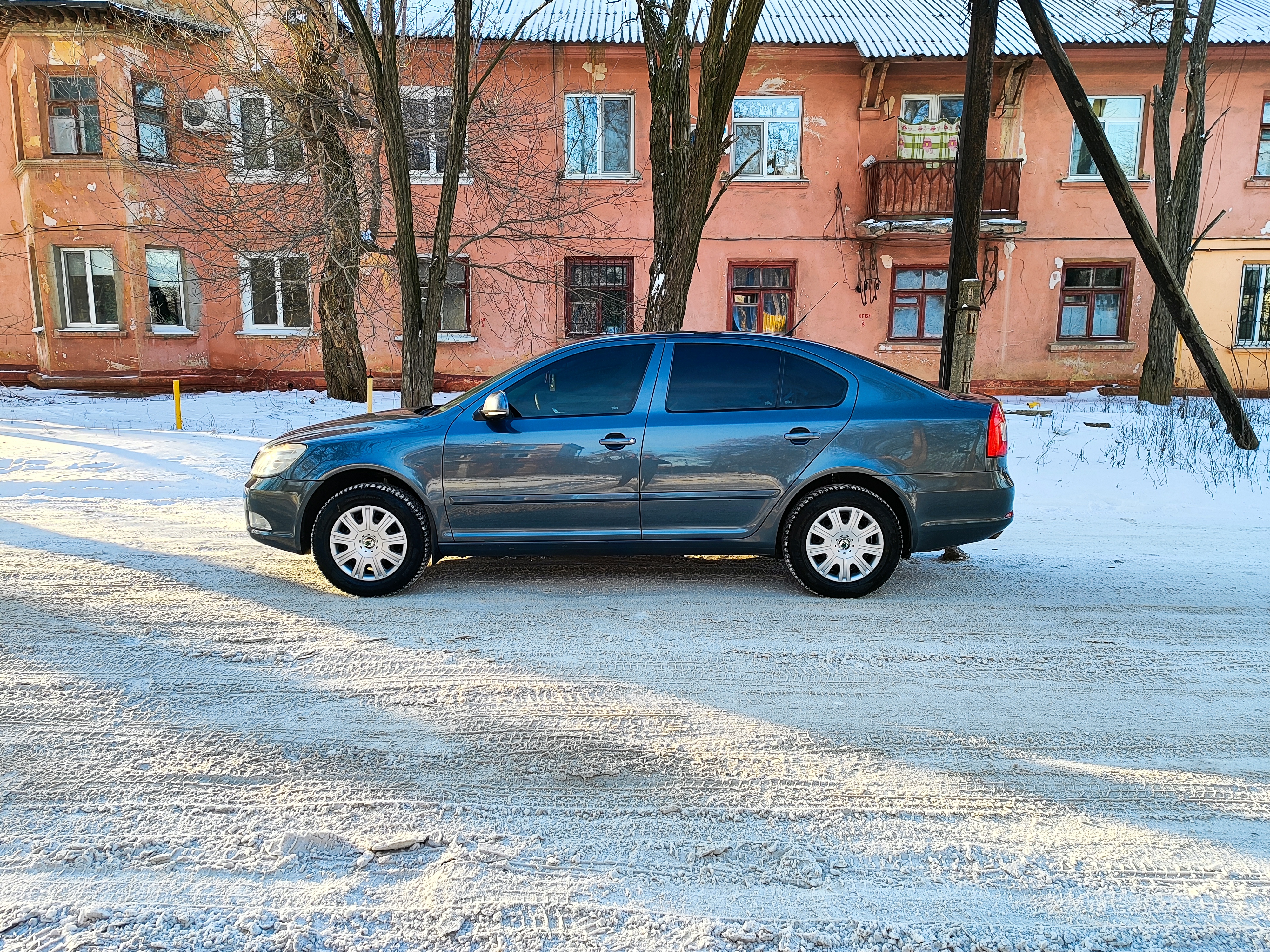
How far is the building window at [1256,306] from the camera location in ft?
62.8

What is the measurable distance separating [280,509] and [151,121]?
15.9 metres

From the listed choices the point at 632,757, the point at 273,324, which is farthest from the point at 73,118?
the point at 632,757

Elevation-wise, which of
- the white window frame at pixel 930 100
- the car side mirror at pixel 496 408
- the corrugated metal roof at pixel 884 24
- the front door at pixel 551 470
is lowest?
the front door at pixel 551 470

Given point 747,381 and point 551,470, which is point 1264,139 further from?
point 551,470

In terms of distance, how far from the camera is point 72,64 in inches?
696

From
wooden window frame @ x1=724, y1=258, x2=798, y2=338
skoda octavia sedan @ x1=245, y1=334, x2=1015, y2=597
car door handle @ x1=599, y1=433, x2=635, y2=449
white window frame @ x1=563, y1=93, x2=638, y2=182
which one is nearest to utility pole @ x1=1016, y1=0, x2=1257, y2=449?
skoda octavia sedan @ x1=245, y1=334, x2=1015, y2=597

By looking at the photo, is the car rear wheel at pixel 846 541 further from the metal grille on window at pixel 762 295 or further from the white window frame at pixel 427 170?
the metal grille on window at pixel 762 295

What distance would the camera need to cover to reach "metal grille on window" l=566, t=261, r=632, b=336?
62.7 ft

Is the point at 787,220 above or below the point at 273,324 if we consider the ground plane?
above

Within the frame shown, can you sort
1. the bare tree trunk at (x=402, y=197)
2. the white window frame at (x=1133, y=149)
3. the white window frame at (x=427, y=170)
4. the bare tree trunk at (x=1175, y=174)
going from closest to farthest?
the bare tree trunk at (x=402, y=197) < the bare tree trunk at (x=1175, y=174) < the white window frame at (x=427, y=170) < the white window frame at (x=1133, y=149)

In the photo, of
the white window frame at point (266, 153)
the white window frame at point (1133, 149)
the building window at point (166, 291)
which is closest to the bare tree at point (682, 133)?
the white window frame at point (266, 153)

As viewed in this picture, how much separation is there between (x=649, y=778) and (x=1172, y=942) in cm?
161

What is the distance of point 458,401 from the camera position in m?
5.41

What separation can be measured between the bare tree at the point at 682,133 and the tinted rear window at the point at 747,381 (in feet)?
15.5
